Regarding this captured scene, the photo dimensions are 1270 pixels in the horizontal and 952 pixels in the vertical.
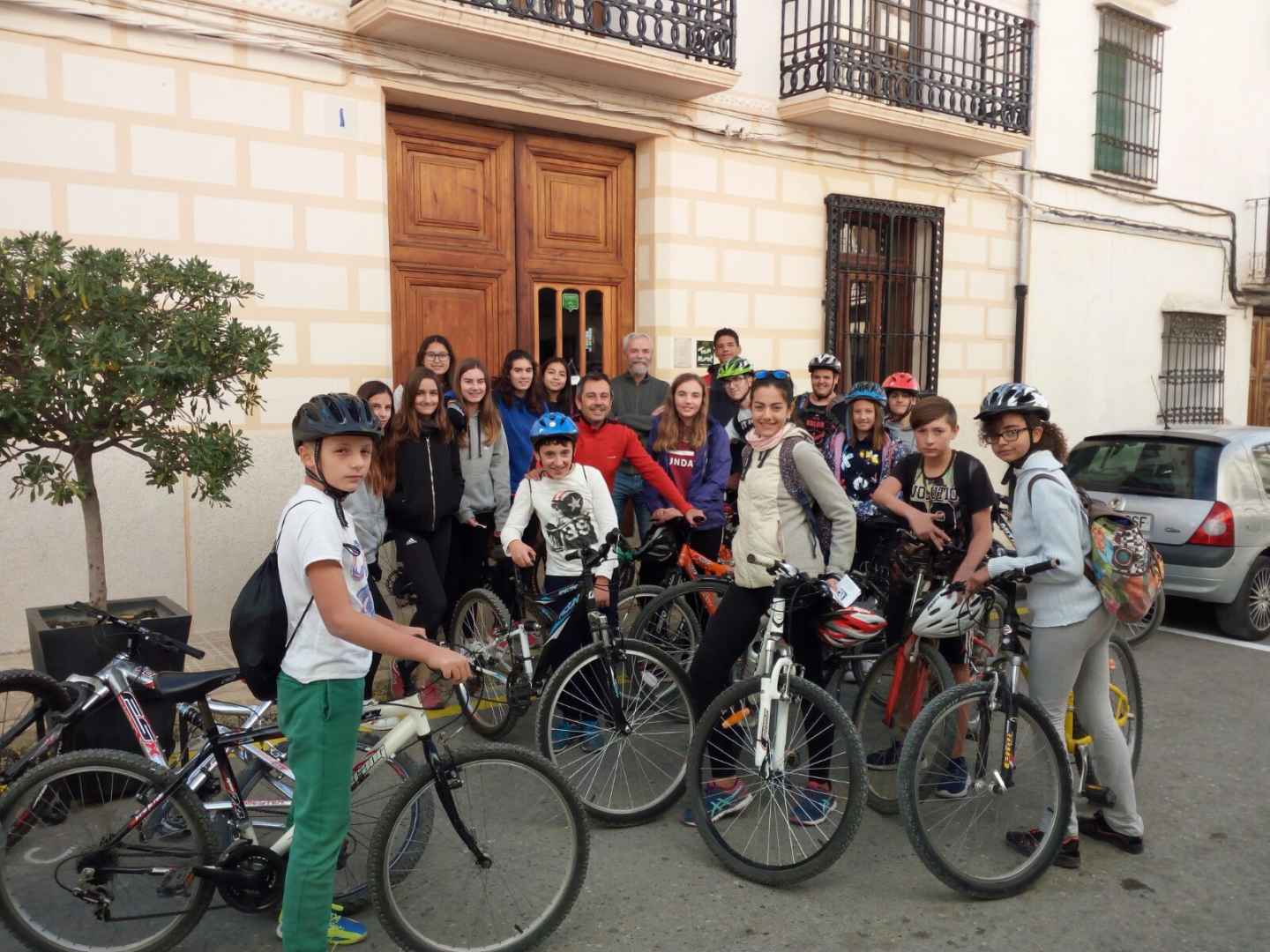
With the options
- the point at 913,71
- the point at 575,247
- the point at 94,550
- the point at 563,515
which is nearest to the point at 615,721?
the point at 563,515

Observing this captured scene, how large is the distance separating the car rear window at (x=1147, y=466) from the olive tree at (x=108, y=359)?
19.0 feet

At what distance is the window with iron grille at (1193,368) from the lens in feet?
48.3

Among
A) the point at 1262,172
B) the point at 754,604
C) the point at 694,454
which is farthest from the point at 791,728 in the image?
the point at 1262,172

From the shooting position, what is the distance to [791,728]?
12.6 ft

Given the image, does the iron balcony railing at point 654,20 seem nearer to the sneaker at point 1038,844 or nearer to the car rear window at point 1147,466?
the car rear window at point 1147,466

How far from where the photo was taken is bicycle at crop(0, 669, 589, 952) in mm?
3111

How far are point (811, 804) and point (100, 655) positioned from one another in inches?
117

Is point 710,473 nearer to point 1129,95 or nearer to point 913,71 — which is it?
point 913,71

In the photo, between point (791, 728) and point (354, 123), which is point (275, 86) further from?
point (791, 728)

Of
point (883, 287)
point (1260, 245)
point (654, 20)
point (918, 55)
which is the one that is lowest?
point (883, 287)

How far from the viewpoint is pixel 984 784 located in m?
3.75

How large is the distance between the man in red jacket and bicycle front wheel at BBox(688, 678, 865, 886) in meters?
2.35

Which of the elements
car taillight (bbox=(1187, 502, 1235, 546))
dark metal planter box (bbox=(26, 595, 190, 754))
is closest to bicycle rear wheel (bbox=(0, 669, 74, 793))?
dark metal planter box (bbox=(26, 595, 190, 754))

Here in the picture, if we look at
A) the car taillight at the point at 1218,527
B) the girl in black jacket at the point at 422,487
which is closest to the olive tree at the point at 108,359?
the girl in black jacket at the point at 422,487
